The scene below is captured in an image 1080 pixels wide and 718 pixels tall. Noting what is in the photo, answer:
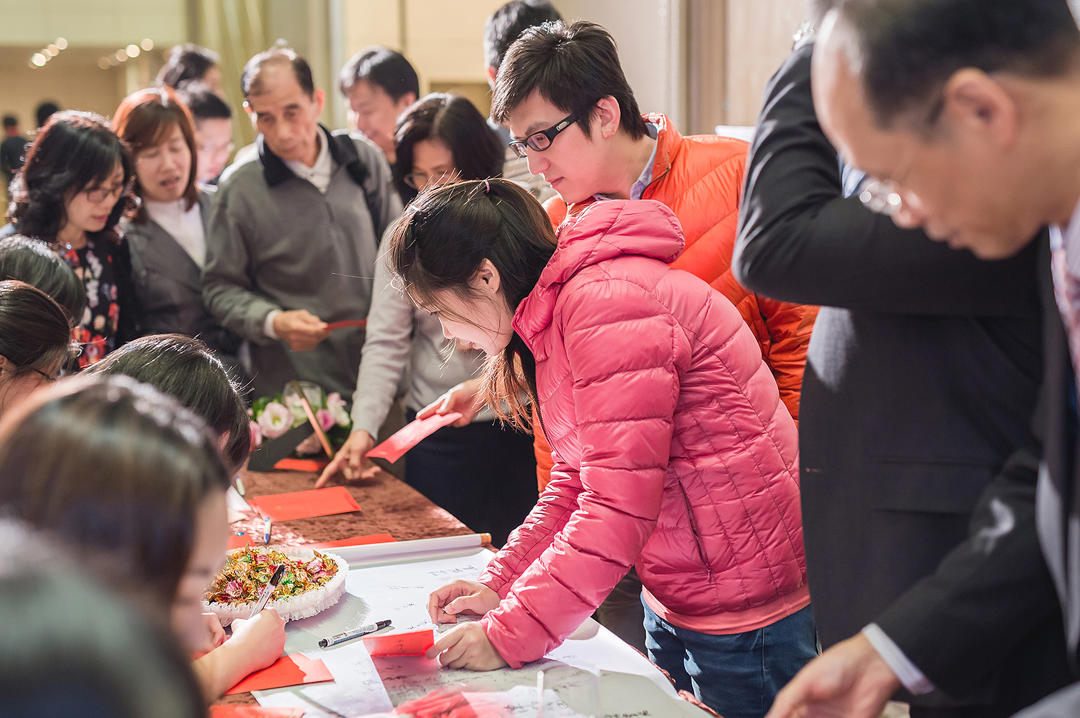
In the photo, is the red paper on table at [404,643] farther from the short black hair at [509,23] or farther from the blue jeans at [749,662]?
the short black hair at [509,23]

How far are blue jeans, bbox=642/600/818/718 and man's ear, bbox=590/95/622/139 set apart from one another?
91 cm

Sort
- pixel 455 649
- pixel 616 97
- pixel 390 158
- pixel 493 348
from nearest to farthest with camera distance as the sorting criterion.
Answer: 1. pixel 455 649
2. pixel 493 348
3. pixel 616 97
4. pixel 390 158

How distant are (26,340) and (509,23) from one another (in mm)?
1519

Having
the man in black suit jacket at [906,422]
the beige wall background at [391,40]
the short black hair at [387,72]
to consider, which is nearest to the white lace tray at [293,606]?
the man in black suit jacket at [906,422]

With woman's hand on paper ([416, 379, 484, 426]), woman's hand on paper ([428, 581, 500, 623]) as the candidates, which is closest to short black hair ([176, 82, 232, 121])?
woman's hand on paper ([416, 379, 484, 426])

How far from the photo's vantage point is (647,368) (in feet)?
4.34

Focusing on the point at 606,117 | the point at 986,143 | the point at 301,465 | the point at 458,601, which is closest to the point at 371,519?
the point at 301,465

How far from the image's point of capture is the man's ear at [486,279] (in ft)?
4.85

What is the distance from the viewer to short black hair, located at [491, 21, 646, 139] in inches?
71.8

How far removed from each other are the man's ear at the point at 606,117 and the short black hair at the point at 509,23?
34.8 inches

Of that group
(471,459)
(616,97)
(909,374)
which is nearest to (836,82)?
(909,374)

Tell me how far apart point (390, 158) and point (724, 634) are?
2.59 meters

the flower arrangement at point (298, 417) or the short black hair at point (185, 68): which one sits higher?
the short black hair at point (185, 68)

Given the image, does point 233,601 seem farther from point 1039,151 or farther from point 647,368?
point 1039,151
